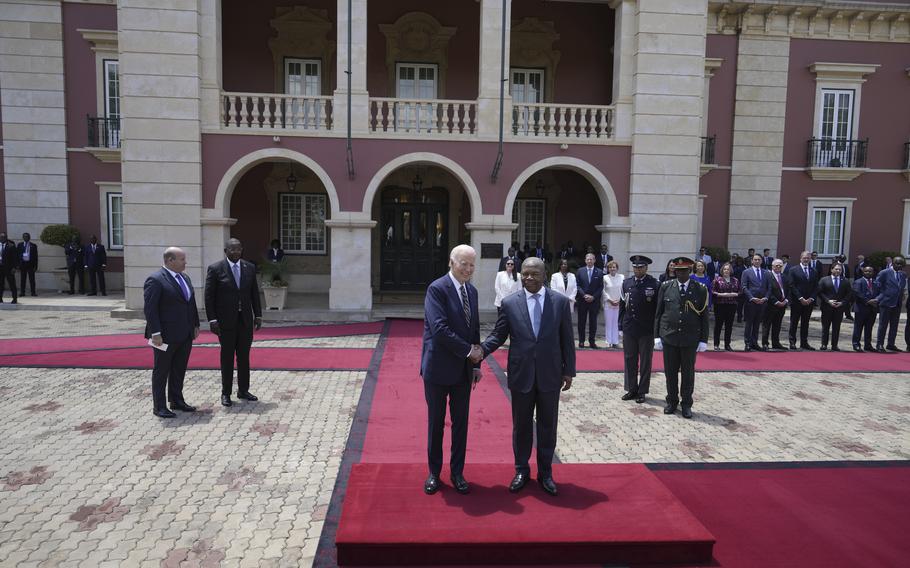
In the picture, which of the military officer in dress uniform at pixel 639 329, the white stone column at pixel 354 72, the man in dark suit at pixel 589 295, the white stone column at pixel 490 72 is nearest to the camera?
the military officer in dress uniform at pixel 639 329

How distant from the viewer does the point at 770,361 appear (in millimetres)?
11359

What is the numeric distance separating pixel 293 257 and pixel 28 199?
8373mm

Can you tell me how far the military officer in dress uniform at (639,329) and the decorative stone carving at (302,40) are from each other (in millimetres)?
12598

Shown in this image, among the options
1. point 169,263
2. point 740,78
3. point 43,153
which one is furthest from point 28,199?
point 740,78

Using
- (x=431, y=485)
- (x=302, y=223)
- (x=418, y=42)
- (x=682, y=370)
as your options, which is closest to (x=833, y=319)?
(x=682, y=370)

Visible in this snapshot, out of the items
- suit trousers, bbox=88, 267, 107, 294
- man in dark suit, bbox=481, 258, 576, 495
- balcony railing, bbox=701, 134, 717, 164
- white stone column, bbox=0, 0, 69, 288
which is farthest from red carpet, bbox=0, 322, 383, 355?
balcony railing, bbox=701, 134, 717, 164

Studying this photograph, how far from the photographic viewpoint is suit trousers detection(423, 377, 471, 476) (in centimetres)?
500

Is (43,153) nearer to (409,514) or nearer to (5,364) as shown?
(5,364)

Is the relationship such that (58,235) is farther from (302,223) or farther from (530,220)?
(530,220)

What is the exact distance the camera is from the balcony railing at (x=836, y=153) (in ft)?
64.7

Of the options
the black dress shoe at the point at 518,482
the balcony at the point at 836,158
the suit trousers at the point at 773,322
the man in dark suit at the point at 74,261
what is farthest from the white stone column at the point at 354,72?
the balcony at the point at 836,158

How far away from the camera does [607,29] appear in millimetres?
18422

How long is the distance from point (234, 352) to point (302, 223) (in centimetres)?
1131

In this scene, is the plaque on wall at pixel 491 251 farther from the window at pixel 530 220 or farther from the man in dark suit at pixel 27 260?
the man in dark suit at pixel 27 260
